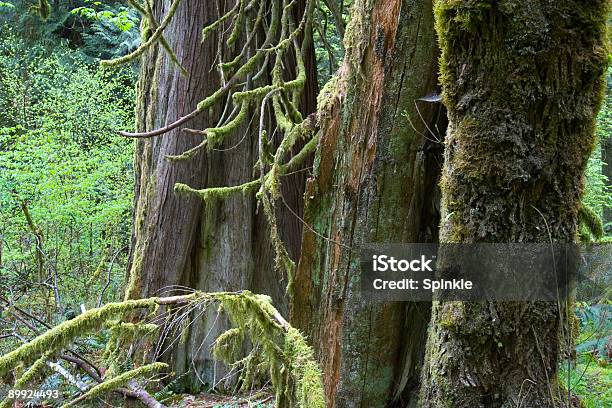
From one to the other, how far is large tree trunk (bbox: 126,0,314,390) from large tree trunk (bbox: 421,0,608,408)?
342 centimetres

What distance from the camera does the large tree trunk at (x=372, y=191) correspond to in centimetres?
248

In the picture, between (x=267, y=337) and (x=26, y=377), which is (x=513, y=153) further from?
(x=26, y=377)

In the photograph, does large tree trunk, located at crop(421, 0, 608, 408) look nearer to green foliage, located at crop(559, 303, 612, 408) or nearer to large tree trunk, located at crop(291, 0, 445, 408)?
large tree trunk, located at crop(291, 0, 445, 408)

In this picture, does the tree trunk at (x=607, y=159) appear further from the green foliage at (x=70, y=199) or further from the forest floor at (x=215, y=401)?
the green foliage at (x=70, y=199)

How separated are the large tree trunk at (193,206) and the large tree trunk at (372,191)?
278 centimetres

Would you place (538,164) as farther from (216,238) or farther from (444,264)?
(216,238)

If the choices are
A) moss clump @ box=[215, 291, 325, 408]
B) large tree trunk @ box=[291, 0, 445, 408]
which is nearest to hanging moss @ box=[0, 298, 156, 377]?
moss clump @ box=[215, 291, 325, 408]

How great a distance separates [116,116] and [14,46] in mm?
4891

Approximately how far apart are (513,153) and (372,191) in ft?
2.15

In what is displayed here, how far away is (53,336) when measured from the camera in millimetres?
1944

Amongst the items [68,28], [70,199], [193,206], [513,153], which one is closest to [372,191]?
[513,153]

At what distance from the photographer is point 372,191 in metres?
2.55

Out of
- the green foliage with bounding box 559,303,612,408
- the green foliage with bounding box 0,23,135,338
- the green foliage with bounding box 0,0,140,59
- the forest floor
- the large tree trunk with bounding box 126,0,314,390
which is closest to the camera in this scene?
the green foliage with bounding box 559,303,612,408

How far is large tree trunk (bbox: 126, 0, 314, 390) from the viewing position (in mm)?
5488
